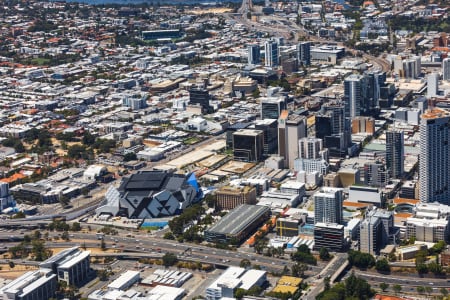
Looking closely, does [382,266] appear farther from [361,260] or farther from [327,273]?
[327,273]

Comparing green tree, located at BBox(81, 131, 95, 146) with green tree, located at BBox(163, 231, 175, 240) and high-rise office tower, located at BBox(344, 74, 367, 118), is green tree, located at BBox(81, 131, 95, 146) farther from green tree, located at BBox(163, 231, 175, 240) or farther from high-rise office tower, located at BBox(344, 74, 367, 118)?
green tree, located at BBox(163, 231, 175, 240)

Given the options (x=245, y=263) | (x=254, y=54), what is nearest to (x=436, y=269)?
(x=245, y=263)

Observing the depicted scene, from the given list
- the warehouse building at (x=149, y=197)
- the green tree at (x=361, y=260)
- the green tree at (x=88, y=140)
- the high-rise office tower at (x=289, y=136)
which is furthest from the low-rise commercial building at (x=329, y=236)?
the green tree at (x=88, y=140)

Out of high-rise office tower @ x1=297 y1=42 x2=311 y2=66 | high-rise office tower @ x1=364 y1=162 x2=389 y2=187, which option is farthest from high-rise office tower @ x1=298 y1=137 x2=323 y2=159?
high-rise office tower @ x1=297 y1=42 x2=311 y2=66

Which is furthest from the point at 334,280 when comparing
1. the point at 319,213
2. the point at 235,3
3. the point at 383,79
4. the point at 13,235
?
the point at 235,3

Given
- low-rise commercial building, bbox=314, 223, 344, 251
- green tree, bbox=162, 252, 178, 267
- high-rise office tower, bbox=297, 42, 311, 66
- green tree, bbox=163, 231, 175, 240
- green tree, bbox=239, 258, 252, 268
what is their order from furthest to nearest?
1. high-rise office tower, bbox=297, 42, 311, 66
2. green tree, bbox=163, 231, 175, 240
3. low-rise commercial building, bbox=314, 223, 344, 251
4. green tree, bbox=162, 252, 178, 267
5. green tree, bbox=239, 258, 252, 268

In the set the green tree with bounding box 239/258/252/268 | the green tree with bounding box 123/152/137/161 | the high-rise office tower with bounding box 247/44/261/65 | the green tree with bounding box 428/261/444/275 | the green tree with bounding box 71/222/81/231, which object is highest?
the high-rise office tower with bounding box 247/44/261/65
